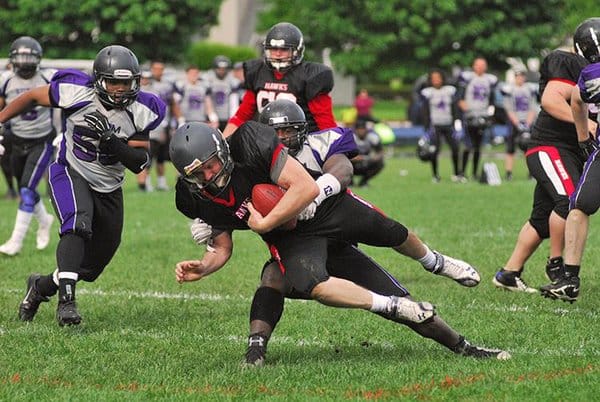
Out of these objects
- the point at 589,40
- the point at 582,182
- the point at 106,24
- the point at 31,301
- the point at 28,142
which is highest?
the point at 589,40

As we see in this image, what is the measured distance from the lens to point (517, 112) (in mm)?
19625

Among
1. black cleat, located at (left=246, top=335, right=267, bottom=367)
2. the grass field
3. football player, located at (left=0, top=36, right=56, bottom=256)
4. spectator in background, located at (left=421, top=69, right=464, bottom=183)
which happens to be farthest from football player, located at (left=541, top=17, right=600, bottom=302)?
spectator in background, located at (left=421, top=69, right=464, bottom=183)

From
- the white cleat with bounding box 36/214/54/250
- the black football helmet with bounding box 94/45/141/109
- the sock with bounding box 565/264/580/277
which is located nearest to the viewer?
the black football helmet with bounding box 94/45/141/109

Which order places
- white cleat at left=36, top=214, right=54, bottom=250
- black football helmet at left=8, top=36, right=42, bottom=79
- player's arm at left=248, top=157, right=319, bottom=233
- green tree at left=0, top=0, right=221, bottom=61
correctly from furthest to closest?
green tree at left=0, top=0, right=221, bottom=61 < white cleat at left=36, top=214, right=54, bottom=250 < black football helmet at left=8, top=36, right=42, bottom=79 < player's arm at left=248, top=157, right=319, bottom=233

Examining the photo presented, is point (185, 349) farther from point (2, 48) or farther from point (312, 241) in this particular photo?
point (2, 48)

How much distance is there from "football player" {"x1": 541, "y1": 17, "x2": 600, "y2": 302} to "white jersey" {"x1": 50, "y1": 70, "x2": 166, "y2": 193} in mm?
2453

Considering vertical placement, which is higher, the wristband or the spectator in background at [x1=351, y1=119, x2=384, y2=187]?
the wristband

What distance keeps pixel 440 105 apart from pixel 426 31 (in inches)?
603

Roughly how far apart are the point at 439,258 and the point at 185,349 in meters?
1.40

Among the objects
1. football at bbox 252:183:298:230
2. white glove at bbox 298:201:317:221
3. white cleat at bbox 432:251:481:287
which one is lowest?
white cleat at bbox 432:251:481:287

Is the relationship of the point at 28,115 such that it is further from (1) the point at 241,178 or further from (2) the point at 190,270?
(1) the point at 241,178

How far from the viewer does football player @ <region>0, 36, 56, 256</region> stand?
10609 millimetres

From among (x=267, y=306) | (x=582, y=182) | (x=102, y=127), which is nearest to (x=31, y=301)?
(x=102, y=127)

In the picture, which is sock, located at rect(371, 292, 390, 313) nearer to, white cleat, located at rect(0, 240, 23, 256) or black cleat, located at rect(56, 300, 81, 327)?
black cleat, located at rect(56, 300, 81, 327)
